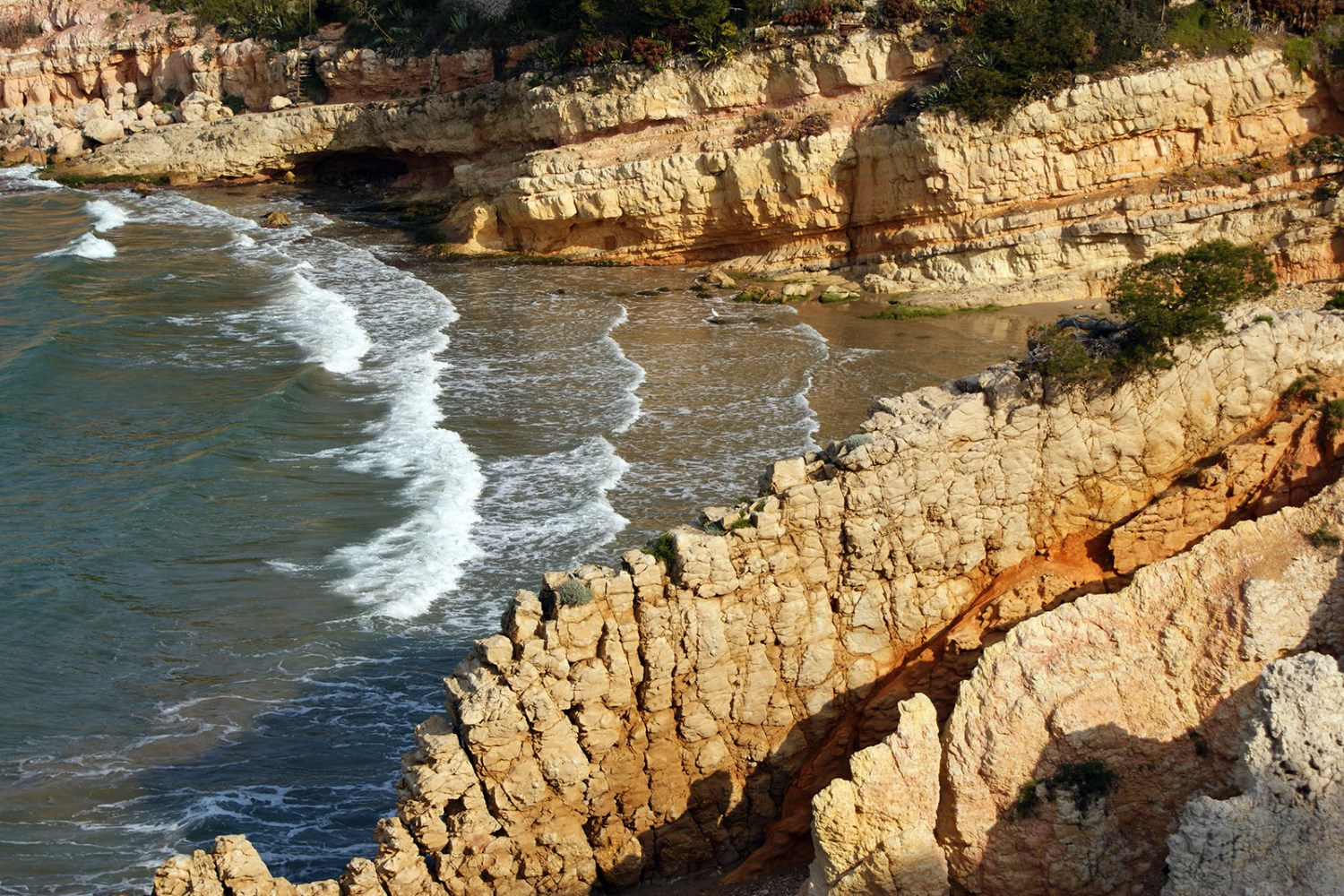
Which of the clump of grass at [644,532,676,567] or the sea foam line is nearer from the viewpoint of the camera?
the clump of grass at [644,532,676,567]

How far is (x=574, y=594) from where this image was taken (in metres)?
10.5

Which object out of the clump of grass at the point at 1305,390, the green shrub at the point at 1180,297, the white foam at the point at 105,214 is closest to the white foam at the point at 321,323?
the white foam at the point at 105,214

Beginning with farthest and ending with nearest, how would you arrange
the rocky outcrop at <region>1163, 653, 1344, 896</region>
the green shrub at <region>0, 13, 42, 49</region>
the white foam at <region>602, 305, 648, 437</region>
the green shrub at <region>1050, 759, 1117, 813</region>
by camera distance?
the green shrub at <region>0, 13, 42, 49</region> < the white foam at <region>602, 305, 648, 437</region> < the green shrub at <region>1050, 759, 1117, 813</region> < the rocky outcrop at <region>1163, 653, 1344, 896</region>

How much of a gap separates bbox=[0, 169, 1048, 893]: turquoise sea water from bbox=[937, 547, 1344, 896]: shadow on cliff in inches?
255

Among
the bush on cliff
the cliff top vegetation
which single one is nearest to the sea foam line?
the bush on cliff

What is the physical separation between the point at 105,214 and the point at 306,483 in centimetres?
3115

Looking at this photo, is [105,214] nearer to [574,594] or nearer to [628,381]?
[628,381]

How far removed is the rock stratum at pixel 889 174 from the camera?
31.7 metres

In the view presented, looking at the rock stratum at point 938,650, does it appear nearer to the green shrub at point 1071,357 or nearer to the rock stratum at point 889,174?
the green shrub at point 1071,357

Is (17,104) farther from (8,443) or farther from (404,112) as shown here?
(8,443)

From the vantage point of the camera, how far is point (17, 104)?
65.9 meters

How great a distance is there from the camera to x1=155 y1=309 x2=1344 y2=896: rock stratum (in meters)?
8.98

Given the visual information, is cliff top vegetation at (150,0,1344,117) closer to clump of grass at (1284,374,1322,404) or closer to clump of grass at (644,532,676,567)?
clump of grass at (1284,374,1322,404)

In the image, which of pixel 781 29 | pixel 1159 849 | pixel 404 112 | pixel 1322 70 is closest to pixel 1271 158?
pixel 1322 70
